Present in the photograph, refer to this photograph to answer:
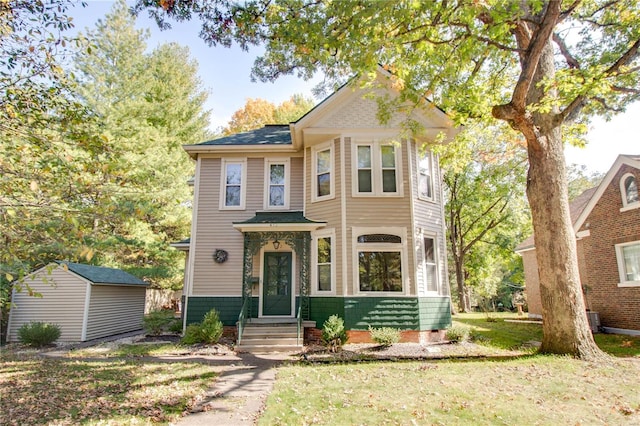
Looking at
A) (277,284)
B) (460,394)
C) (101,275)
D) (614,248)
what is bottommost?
(460,394)

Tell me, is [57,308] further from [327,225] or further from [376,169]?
[376,169]

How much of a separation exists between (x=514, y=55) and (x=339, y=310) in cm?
982

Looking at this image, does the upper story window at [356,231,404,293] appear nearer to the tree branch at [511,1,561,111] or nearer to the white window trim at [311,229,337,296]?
the white window trim at [311,229,337,296]

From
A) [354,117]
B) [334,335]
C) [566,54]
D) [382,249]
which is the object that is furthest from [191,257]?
[566,54]

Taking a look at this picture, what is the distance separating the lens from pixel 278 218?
1206 centimetres

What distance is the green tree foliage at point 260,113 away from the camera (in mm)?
26859

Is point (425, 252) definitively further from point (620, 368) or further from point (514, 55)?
point (514, 55)

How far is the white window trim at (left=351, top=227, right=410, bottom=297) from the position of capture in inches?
423

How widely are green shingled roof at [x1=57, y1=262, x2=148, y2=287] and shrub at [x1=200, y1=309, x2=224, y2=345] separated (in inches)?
178

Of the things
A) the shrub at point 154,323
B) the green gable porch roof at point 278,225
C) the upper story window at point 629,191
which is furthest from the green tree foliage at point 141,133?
the upper story window at point 629,191

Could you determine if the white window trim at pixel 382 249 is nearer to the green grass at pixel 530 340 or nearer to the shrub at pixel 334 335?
the shrub at pixel 334 335

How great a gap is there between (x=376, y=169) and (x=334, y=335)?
213 inches

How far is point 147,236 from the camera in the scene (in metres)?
18.4

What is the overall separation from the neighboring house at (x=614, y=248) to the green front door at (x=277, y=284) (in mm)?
11539
